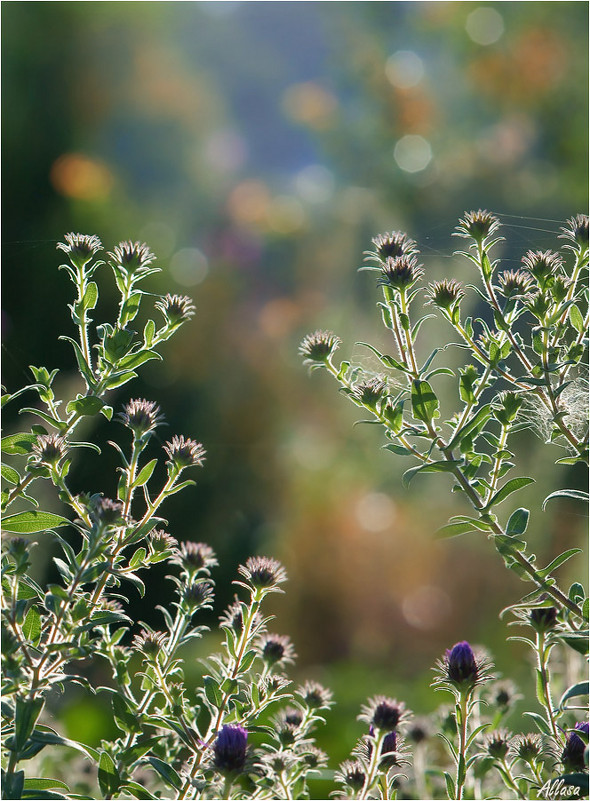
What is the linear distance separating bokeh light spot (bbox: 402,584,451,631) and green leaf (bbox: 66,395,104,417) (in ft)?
9.97

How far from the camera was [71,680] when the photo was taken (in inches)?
18.2

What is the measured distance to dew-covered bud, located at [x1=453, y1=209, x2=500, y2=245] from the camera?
21.0 inches

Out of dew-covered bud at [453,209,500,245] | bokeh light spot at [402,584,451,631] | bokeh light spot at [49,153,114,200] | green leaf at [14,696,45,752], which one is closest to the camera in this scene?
green leaf at [14,696,45,752]

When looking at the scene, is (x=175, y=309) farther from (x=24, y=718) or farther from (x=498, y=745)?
(x=498, y=745)

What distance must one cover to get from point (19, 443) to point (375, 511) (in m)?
3.33

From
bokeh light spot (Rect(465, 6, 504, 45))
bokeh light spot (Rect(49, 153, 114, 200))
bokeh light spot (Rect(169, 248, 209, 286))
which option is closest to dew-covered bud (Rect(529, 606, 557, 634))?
bokeh light spot (Rect(169, 248, 209, 286))

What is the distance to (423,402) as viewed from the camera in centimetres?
51

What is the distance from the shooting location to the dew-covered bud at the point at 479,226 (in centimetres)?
53

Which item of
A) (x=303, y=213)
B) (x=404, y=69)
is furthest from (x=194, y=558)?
(x=404, y=69)

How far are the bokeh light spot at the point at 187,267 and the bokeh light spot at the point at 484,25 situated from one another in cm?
298

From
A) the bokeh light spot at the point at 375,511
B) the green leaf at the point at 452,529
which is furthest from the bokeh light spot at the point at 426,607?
the green leaf at the point at 452,529

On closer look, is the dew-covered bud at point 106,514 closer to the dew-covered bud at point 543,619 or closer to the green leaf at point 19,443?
the green leaf at point 19,443

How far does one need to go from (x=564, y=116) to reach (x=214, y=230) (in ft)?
7.36

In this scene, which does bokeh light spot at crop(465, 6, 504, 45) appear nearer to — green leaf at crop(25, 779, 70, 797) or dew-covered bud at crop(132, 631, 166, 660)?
dew-covered bud at crop(132, 631, 166, 660)
